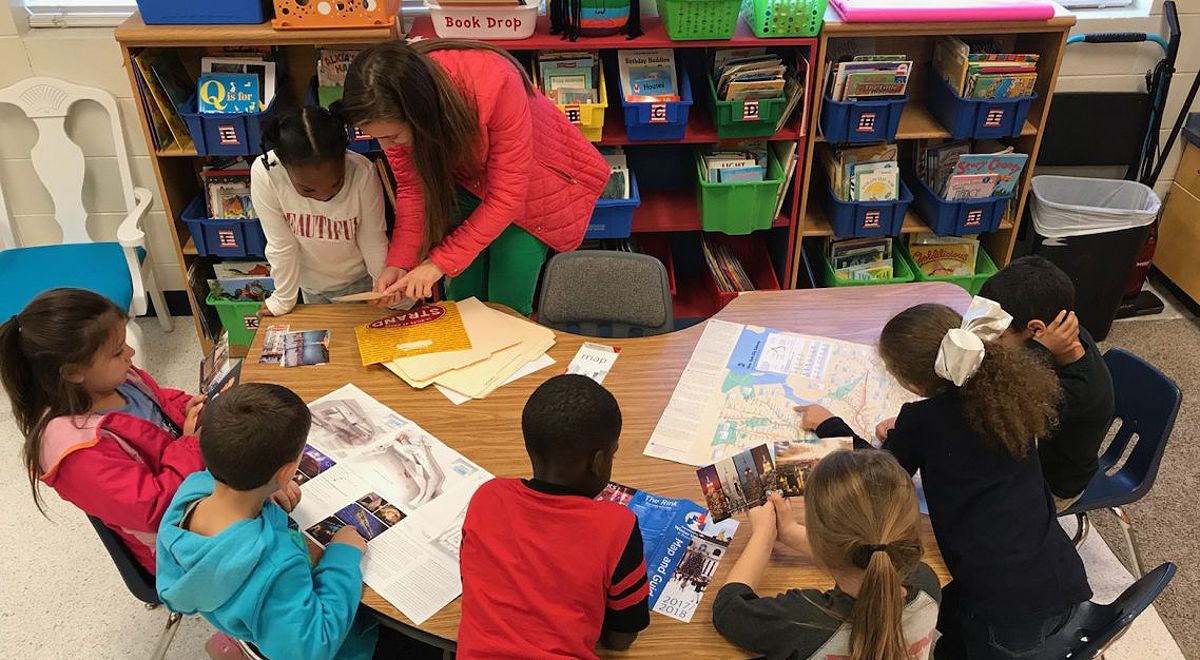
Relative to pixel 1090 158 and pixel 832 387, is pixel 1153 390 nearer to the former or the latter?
pixel 832 387

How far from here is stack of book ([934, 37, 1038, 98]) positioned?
10.2ft

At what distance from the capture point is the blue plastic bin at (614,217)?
325cm

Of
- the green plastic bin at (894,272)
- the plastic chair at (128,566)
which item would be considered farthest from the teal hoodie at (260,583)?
the green plastic bin at (894,272)

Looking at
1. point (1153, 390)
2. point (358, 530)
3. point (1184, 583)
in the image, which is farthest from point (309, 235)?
point (1184, 583)

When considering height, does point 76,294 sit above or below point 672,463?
above

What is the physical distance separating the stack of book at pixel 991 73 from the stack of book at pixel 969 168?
0.72ft

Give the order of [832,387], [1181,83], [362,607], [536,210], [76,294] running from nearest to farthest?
[362,607], [76,294], [832,387], [536,210], [1181,83]

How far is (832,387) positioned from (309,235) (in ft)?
4.62

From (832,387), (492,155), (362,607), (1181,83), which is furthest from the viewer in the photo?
(1181,83)

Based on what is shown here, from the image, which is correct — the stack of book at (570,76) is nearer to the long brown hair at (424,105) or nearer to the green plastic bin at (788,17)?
the green plastic bin at (788,17)

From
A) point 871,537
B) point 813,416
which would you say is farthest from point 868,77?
point 871,537

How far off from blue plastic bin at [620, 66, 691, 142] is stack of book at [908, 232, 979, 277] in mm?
1077

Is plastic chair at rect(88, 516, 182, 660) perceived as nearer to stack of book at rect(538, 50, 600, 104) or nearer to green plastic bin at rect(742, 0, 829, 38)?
stack of book at rect(538, 50, 600, 104)

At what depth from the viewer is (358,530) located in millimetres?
1803
